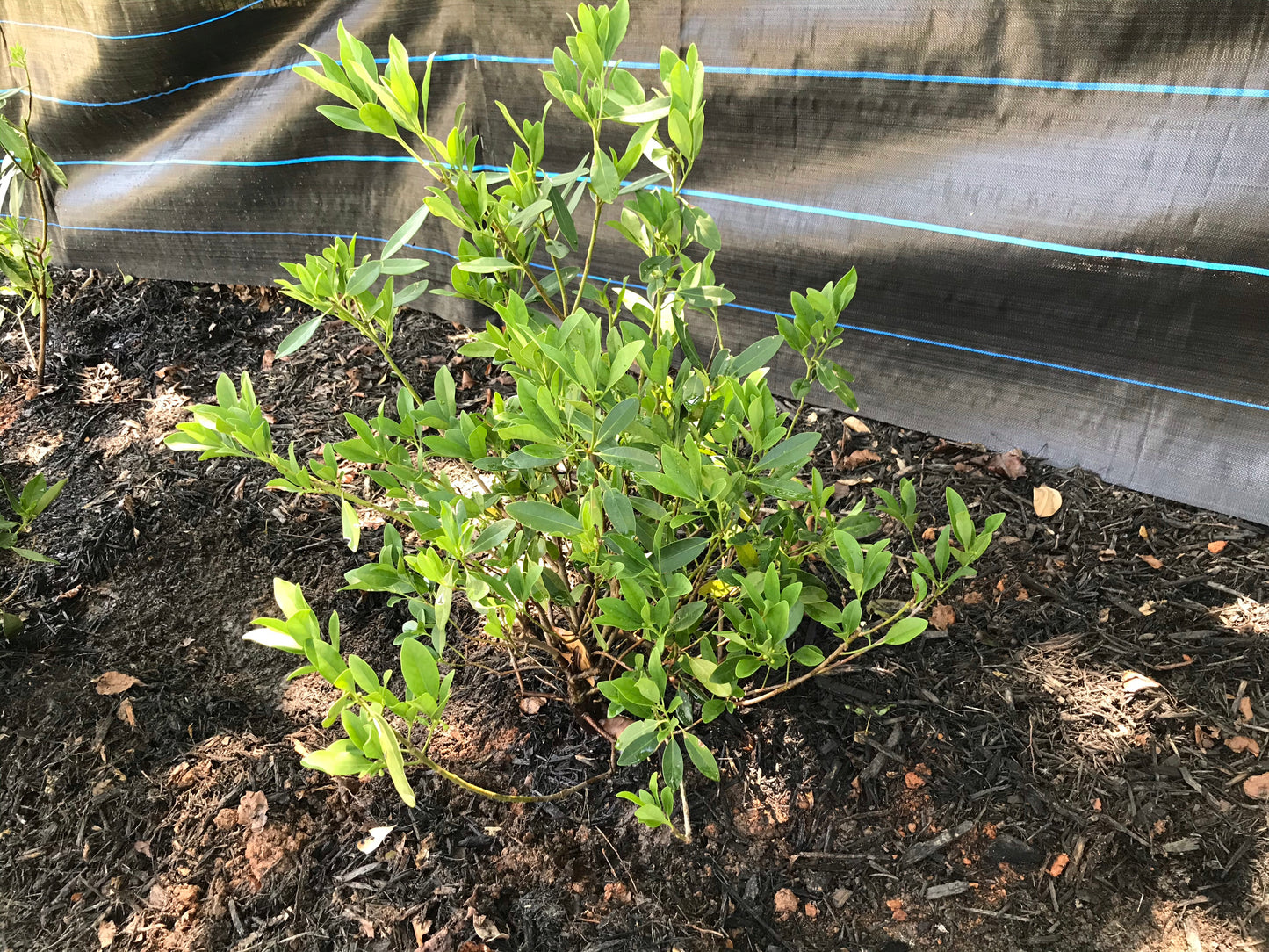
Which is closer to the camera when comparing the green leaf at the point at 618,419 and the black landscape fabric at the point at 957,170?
the green leaf at the point at 618,419

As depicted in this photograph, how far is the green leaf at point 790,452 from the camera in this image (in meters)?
1.25

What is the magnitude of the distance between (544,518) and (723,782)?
2.51 ft

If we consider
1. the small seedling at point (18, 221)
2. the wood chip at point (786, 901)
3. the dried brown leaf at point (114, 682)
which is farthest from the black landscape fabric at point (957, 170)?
the dried brown leaf at point (114, 682)

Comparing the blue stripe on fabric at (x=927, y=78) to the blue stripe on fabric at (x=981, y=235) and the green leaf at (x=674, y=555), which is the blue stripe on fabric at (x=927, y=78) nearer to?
the blue stripe on fabric at (x=981, y=235)

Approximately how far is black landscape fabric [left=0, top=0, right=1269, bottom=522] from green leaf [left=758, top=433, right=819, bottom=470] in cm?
113

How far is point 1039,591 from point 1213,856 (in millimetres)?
616

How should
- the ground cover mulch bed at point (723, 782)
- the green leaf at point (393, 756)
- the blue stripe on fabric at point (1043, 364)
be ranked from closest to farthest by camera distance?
the green leaf at point (393, 756) → the ground cover mulch bed at point (723, 782) → the blue stripe on fabric at point (1043, 364)

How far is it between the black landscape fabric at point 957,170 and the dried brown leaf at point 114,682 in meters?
1.60

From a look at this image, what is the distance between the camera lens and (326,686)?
188cm

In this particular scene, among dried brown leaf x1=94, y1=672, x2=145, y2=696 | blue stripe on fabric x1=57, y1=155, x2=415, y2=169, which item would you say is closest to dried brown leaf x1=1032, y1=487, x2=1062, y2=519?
blue stripe on fabric x1=57, y1=155, x2=415, y2=169

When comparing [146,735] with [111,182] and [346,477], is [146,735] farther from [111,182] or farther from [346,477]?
[111,182]

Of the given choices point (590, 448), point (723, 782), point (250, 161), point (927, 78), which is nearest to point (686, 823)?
point (723, 782)

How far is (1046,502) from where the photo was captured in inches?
83.0

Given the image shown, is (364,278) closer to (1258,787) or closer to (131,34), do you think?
(1258,787)
